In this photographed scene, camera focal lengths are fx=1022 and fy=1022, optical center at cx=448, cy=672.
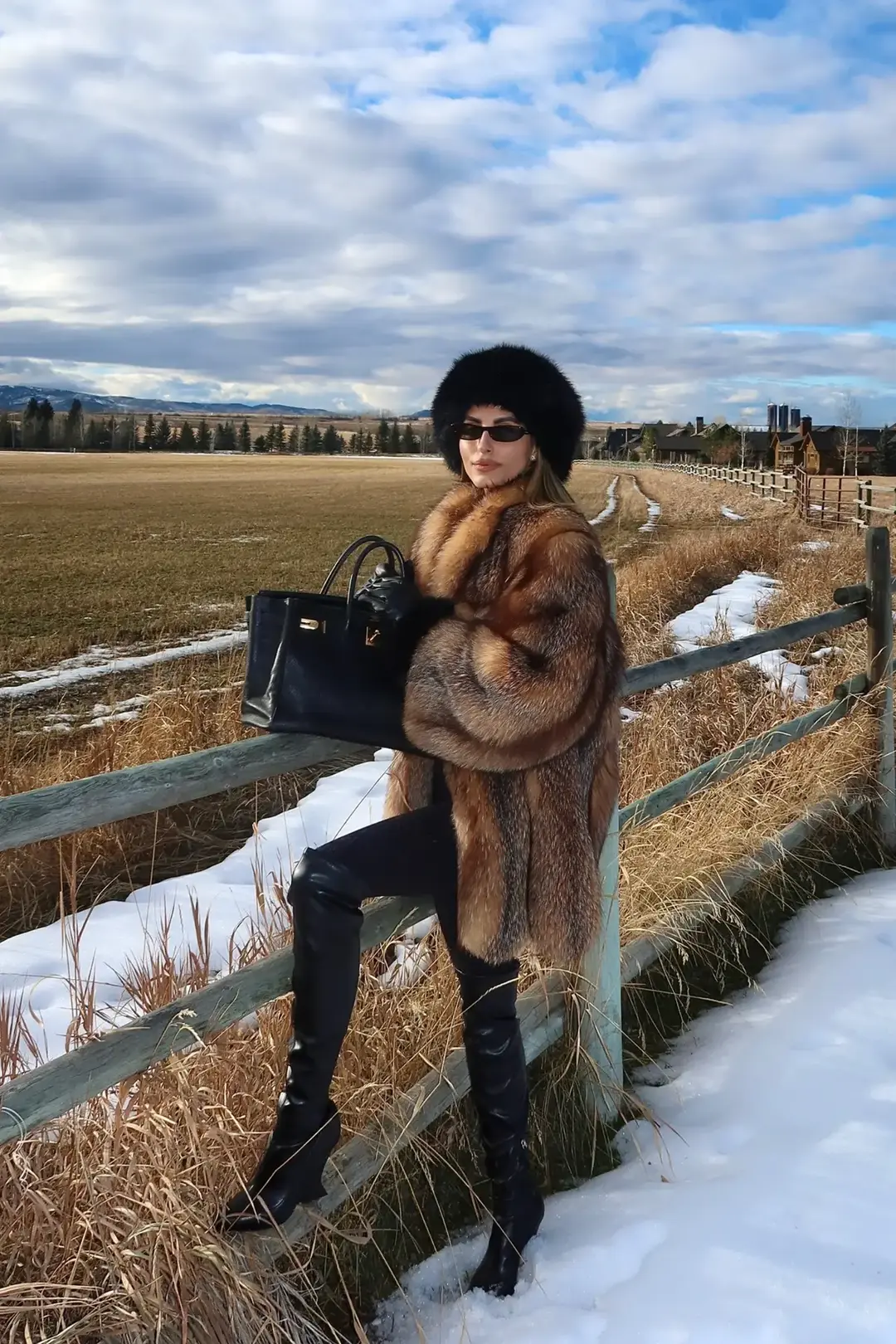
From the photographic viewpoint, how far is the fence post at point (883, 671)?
4629 millimetres

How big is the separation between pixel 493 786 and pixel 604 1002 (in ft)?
3.38

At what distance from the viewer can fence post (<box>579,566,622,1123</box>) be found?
2.75m

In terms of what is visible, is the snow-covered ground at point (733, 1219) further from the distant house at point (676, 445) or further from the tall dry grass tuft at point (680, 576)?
the distant house at point (676, 445)

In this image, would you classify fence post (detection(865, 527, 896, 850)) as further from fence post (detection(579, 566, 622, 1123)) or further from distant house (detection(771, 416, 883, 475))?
distant house (detection(771, 416, 883, 475))

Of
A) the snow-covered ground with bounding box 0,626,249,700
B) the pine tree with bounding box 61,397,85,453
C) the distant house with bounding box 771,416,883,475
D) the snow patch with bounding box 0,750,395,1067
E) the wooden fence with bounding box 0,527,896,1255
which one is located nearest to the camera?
the wooden fence with bounding box 0,527,896,1255

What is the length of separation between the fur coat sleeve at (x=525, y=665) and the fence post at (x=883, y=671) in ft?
9.91

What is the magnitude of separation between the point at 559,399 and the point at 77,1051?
1.63 metres

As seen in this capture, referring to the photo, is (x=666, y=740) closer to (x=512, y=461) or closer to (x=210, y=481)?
(x=512, y=461)

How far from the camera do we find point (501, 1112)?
2.23 metres

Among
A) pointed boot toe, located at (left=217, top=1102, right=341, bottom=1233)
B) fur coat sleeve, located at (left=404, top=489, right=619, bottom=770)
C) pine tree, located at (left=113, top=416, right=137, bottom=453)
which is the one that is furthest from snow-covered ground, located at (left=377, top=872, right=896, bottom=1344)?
pine tree, located at (left=113, top=416, right=137, bottom=453)

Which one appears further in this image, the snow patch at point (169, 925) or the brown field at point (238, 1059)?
the snow patch at point (169, 925)

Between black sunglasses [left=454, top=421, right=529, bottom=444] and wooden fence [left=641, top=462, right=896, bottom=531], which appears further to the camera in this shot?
wooden fence [left=641, top=462, right=896, bottom=531]

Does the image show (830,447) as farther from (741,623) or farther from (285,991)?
(285,991)

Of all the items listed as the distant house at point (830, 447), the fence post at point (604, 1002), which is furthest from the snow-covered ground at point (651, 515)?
the distant house at point (830, 447)
